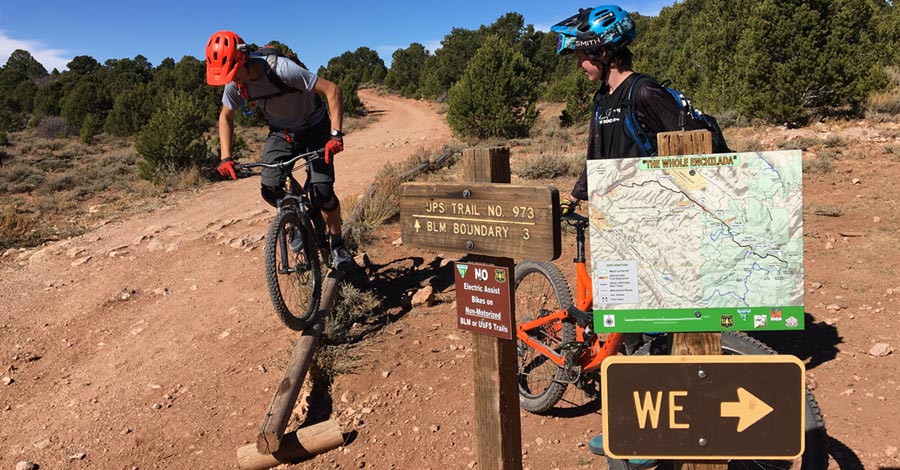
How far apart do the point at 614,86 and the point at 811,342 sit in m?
2.14

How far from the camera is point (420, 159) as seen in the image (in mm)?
10234

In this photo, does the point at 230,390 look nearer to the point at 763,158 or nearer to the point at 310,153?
the point at 310,153

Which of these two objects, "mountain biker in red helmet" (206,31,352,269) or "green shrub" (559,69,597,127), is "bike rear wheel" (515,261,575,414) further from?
"green shrub" (559,69,597,127)

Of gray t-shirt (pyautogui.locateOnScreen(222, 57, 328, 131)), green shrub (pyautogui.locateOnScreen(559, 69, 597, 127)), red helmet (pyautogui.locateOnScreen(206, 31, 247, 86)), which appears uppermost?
green shrub (pyautogui.locateOnScreen(559, 69, 597, 127))

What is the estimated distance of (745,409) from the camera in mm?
1748

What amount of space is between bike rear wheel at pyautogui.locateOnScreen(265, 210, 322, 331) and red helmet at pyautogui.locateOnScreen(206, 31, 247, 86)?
0.90 metres

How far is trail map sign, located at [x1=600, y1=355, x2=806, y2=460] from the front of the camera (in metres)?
1.72

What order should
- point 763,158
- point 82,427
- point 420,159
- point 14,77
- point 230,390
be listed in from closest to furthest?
1. point 763,158
2. point 82,427
3. point 230,390
4. point 420,159
5. point 14,77

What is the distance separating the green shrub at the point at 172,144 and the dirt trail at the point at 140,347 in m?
4.41

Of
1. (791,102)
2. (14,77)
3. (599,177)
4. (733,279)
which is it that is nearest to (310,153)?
(599,177)

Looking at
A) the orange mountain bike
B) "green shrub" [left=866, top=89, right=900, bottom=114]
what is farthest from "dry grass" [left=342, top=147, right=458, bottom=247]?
"green shrub" [left=866, top=89, right=900, bottom=114]

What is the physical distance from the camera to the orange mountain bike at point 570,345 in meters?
2.51

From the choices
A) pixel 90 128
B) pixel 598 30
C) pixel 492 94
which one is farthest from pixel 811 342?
pixel 90 128

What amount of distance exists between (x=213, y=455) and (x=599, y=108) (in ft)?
8.42
